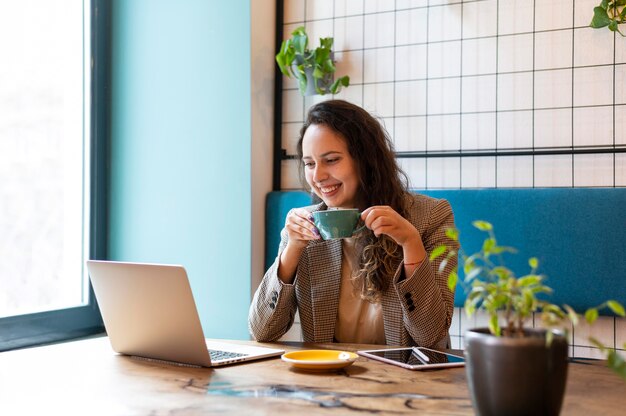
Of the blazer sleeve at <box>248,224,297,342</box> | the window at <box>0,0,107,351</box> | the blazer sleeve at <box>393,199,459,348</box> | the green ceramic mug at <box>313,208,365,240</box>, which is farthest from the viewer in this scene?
the window at <box>0,0,107,351</box>

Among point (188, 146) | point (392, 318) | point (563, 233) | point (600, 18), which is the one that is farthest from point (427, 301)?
point (188, 146)

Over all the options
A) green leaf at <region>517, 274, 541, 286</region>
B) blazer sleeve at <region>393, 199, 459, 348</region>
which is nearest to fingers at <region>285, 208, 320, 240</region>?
blazer sleeve at <region>393, 199, 459, 348</region>

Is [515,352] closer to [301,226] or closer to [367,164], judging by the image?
[301,226]

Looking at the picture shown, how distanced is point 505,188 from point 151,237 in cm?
143

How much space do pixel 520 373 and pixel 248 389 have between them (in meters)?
0.54

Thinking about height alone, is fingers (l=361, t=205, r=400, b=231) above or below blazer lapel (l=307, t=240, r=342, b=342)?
above

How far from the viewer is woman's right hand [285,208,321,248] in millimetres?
1860

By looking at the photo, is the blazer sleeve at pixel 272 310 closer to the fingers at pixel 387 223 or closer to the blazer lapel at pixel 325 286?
the blazer lapel at pixel 325 286

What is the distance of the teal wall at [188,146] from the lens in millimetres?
2873

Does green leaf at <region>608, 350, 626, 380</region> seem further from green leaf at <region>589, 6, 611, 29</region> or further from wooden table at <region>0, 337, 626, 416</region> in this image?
green leaf at <region>589, 6, 611, 29</region>

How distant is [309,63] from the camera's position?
2.80 meters

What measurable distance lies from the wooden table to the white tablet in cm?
2

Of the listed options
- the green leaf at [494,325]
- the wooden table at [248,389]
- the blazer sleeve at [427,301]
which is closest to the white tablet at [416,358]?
the wooden table at [248,389]

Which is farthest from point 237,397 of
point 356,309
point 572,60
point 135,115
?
point 135,115
